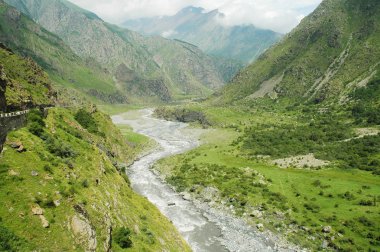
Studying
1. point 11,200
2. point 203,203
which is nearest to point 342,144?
point 203,203

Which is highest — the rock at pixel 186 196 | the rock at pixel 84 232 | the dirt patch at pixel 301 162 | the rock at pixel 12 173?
the rock at pixel 12 173

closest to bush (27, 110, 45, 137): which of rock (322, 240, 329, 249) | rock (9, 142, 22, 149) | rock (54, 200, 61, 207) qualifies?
rock (9, 142, 22, 149)

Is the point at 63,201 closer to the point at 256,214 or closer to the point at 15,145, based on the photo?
the point at 15,145

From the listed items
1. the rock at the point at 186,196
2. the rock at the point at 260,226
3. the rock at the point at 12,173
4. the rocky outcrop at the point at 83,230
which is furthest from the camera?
the rock at the point at 186,196

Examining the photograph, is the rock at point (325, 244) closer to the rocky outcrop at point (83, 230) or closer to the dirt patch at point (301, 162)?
the rocky outcrop at point (83, 230)

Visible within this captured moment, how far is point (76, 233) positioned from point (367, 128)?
143 m

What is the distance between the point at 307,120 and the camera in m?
196

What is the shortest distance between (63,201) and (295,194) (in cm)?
6417

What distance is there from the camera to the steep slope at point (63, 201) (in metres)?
29.7

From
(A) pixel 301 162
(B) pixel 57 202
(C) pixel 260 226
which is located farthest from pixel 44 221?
(A) pixel 301 162

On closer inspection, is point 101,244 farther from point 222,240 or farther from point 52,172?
point 222,240

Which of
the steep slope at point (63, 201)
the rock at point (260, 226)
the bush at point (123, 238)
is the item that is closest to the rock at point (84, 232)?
the steep slope at point (63, 201)

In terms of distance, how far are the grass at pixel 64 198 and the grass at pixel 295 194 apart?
27.9 m

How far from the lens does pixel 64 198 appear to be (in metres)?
35.0
